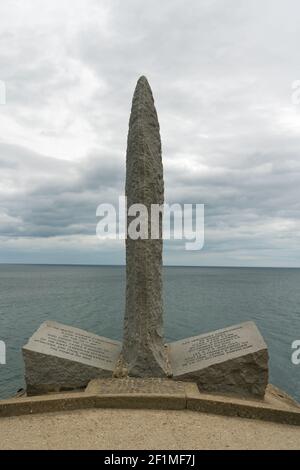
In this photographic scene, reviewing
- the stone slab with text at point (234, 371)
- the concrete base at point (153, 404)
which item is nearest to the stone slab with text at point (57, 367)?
the concrete base at point (153, 404)

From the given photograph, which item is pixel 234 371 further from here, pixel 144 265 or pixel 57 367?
pixel 57 367

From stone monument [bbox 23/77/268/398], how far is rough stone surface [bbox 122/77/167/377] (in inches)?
Result: 0.7

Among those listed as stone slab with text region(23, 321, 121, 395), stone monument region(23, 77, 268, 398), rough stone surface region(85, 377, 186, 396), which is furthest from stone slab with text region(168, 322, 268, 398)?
stone slab with text region(23, 321, 121, 395)

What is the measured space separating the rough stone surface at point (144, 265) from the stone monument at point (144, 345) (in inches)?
0.7

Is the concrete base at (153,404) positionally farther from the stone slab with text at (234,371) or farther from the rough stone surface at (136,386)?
the stone slab with text at (234,371)

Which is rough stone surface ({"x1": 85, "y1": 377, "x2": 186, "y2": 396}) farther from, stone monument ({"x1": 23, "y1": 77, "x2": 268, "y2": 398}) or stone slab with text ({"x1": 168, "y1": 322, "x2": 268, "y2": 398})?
stone slab with text ({"x1": 168, "y1": 322, "x2": 268, "y2": 398})

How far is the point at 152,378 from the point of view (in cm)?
723

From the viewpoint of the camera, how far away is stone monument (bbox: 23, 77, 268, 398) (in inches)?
276

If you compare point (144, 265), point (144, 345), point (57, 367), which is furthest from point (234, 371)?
point (57, 367)

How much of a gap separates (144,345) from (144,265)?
1.41 meters

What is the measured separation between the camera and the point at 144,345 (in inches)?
291

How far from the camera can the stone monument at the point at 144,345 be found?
7012 mm
